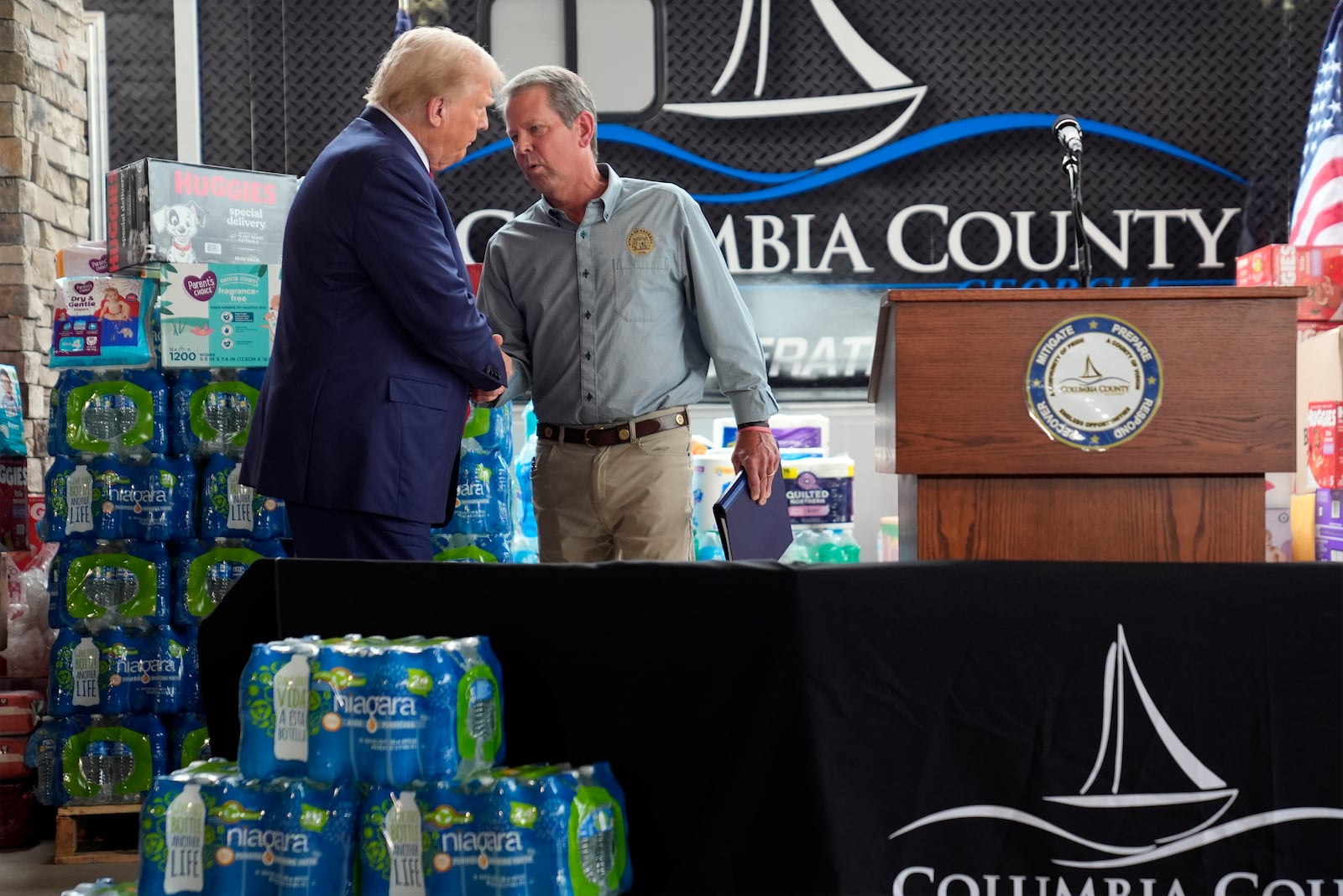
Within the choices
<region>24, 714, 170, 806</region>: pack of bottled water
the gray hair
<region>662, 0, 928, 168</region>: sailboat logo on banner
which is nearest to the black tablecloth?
the gray hair

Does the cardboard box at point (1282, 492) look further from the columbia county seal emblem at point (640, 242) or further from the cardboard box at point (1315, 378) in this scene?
the columbia county seal emblem at point (640, 242)

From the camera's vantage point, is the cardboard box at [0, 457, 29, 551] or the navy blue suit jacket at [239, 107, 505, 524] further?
the cardboard box at [0, 457, 29, 551]

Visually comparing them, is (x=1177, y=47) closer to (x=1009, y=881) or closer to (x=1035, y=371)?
(x=1035, y=371)

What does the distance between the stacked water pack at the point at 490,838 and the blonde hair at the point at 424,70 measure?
4.61ft

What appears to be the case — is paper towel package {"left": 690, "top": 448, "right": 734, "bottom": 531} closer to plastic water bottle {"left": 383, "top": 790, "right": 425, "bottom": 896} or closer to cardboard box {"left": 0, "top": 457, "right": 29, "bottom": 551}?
cardboard box {"left": 0, "top": 457, "right": 29, "bottom": 551}

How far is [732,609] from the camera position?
1.59 metres

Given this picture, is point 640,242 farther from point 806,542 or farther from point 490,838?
point 806,542

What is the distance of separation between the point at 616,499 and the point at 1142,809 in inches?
52.3

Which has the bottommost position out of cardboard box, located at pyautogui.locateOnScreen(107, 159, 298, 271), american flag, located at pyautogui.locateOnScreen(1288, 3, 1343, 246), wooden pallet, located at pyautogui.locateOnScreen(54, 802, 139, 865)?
wooden pallet, located at pyautogui.locateOnScreen(54, 802, 139, 865)

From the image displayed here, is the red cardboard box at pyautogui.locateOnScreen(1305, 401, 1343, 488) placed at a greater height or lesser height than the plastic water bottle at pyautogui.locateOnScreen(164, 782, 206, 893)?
greater

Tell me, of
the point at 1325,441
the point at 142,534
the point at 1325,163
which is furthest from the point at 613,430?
the point at 1325,163

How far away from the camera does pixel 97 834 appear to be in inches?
127

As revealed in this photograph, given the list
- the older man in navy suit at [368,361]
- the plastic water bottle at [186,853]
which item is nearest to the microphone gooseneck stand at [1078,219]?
the older man in navy suit at [368,361]

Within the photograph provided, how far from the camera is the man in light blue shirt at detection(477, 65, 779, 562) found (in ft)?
8.58
